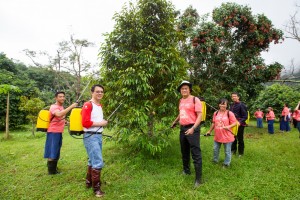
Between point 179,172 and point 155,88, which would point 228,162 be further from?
point 155,88

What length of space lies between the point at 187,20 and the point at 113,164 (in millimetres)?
10794

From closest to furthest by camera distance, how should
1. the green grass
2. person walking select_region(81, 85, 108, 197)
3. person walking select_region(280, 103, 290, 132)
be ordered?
person walking select_region(81, 85, 108, 197)
the green grass
person walking select_region(280, 103, 290, 132)

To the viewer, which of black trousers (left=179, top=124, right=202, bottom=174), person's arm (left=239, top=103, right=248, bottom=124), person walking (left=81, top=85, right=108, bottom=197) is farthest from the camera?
person's arm (left=239, top=103, right=248, bottom=124)

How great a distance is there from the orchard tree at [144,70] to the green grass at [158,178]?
0.78 meters

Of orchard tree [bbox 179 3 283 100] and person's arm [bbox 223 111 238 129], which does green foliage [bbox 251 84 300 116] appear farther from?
person's arm [bbox 223 111 238 129]

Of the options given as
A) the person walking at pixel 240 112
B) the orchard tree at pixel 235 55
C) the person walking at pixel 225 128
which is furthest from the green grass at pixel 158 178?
the orchard tree at pixel 235 55

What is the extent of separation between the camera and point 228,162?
6066 millimetres

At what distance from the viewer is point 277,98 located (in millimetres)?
20547

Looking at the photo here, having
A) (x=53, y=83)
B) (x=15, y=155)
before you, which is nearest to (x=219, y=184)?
(x=15, y=155)

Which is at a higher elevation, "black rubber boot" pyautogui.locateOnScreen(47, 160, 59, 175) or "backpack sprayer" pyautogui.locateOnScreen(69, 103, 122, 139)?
"backpack sprayer" pyautogui.locateOnScreen(69, 103, 122, 139)

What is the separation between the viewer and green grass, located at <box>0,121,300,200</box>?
4.62 meters

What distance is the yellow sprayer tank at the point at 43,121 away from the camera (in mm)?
5684

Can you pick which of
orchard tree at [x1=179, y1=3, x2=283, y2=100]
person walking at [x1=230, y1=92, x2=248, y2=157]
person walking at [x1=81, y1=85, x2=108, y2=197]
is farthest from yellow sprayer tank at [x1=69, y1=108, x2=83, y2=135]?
orchard tree at [x1=179, y1=3, x2=283, y2=100]

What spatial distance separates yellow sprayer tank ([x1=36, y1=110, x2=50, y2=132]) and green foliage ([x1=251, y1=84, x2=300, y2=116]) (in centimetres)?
1884
